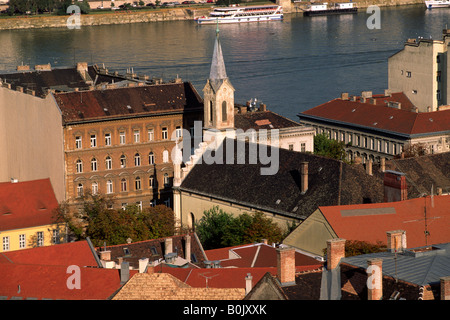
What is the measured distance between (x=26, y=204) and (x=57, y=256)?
1532cm

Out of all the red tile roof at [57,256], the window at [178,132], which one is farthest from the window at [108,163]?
the red tile roof at [57,256]

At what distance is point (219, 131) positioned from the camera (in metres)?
47.4

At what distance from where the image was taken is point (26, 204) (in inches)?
1861

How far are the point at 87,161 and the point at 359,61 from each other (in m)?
50.3

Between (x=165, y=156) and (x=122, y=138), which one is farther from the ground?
(x=122, y=138)

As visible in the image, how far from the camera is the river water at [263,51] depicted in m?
85.5

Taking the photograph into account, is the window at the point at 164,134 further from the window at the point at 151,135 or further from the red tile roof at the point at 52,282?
the red tile roof at the point at 52,282

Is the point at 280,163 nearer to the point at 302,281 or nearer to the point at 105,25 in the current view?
the point at 302,281

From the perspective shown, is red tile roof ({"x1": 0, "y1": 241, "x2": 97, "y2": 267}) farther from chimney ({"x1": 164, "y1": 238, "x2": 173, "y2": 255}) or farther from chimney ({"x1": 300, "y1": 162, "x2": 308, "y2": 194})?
chimney ({"x1": 300, "y1": 162, "x2": 308, "y2": 194})

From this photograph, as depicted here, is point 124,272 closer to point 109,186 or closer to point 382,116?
point 109,186

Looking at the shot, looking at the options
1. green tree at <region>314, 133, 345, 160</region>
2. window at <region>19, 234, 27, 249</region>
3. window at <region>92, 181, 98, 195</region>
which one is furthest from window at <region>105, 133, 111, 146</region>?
green tree at <region>314, 133, 345, 160</region>

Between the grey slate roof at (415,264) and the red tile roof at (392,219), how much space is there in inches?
347

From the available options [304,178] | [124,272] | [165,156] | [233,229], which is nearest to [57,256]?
[124,272]

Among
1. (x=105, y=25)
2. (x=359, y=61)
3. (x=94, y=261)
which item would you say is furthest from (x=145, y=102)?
(x=105, y=25)
